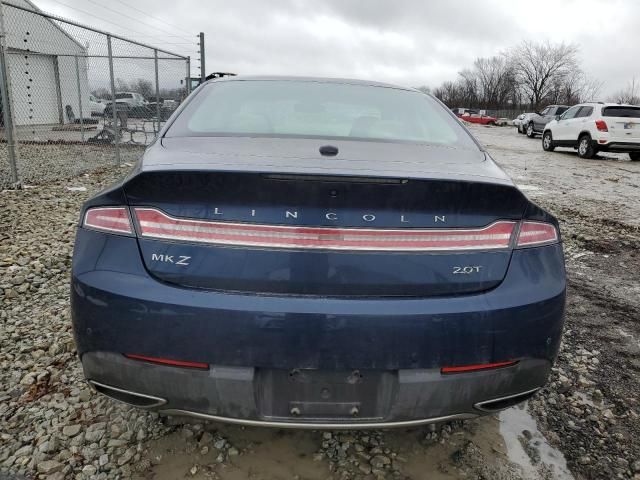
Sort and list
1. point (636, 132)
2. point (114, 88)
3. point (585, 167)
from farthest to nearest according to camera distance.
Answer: point (636, 132)
point (585, 167)
point (114, 88)

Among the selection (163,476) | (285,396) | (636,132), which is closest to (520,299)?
(285,396)

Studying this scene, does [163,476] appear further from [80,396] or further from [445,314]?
[445,314]

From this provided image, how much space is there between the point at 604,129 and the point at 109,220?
16380 mm

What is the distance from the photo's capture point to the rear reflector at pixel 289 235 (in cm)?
150

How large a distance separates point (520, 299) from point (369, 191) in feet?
2.07

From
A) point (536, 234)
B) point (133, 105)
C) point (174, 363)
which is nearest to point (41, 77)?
point (133, 105)

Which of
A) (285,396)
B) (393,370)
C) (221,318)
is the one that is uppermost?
(221,318)

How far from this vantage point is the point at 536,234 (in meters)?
1.68

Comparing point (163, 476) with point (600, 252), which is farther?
point (600, 252)

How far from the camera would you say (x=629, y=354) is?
9.48 ft

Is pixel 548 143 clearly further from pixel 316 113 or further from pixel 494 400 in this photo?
pixel 494 400

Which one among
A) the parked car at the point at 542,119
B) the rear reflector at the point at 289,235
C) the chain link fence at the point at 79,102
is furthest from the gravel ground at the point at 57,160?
the parked car at the point at 542,119

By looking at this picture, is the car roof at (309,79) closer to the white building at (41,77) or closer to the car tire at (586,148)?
the white building at (41,77)

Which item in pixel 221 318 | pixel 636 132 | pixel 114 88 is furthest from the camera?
pixel 636 132
